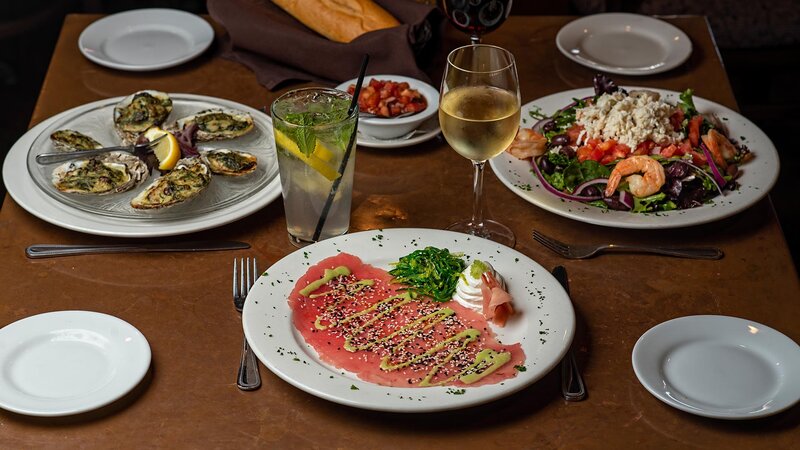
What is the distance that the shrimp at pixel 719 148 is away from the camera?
68.1 inches

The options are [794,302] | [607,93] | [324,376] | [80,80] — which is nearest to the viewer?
[324,376]

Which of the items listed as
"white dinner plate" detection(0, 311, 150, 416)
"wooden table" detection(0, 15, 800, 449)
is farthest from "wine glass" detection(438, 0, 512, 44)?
"white dinner plate" detection(0, 311, 150, 416)

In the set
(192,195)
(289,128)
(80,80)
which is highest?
(289,128)

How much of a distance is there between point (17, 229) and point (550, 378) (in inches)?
39.4

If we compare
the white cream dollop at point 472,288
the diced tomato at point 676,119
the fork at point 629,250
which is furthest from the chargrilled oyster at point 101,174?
the diced tomato at point 676,119

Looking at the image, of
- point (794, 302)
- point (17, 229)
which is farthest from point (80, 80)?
point (794, 302)

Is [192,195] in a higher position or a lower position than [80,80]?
higher

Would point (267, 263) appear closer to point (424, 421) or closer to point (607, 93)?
point (424, 421)

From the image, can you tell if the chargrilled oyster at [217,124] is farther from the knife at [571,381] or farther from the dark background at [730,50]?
the dark background at [730,50]

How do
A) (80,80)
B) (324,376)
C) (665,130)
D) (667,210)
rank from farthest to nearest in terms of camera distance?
(80,80) < (665,130) < (667,210) < (324,376)

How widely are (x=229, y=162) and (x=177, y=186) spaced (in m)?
0.12

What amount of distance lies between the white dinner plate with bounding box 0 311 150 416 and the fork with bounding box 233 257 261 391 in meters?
0.14

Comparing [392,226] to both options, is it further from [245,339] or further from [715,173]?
[715,173]

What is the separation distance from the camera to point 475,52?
156cm
